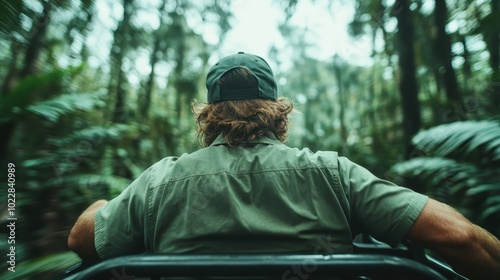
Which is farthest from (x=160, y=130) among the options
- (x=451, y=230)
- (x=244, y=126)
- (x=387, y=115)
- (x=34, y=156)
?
(x=451, y=230)

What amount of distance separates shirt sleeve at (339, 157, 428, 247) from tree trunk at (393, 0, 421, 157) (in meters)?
3.60

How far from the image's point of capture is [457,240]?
55.6 inches

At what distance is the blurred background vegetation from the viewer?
3.32m

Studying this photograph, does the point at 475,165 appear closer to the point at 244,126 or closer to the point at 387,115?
the point at 244,126

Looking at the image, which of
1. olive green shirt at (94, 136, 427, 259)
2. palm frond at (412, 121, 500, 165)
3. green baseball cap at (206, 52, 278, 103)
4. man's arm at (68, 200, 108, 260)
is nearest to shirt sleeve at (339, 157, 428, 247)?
olive green shirt at (94, 136, 427, 259)

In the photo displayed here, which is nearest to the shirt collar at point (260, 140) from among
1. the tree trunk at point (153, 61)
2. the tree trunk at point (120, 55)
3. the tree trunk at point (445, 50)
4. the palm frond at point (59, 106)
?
the palm frond at point (59, 106)

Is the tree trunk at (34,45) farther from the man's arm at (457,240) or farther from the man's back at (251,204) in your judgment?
the man's arm at (457,240)

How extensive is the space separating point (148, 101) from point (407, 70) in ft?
19.4

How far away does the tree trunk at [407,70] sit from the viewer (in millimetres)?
4832

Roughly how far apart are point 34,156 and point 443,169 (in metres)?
4.44

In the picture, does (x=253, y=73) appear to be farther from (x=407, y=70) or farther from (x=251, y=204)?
(x=407, y=70)

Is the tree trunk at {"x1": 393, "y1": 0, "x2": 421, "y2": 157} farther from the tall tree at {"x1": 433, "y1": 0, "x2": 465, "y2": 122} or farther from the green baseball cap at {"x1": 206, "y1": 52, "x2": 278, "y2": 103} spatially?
the green baseball cap at {"x1": 206, "y1": 52, "x2": 278, "y2": 103}

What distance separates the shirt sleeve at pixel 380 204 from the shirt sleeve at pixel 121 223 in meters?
0.95

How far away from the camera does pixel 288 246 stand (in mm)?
1476
